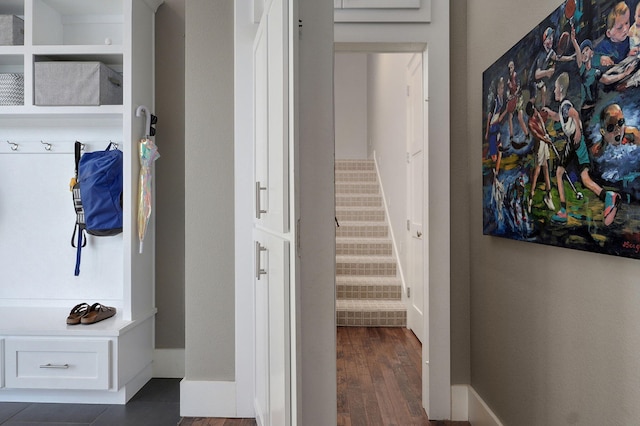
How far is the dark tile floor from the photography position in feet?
7.22

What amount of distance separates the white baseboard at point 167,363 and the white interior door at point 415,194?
1952mm

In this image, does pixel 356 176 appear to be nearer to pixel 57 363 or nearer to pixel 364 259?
pixel 364 259

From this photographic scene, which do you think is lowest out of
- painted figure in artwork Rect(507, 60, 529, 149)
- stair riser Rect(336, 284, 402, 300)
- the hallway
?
the hallway

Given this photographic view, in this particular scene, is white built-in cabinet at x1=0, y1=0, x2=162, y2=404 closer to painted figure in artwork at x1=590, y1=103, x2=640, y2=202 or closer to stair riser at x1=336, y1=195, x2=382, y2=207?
painted figure in artwork at x1=590, y1=103, x2=640, y2=202

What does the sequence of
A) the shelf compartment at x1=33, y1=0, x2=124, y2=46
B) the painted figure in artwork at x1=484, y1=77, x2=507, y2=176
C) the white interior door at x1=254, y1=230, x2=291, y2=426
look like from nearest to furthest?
the white interior door at x1=254, y1=230, x2=291, y2=426 → the painted figure in artwork at x1=484, y1=77, x2=507, y2=176 → the shelf compartment at x1=33, y1=0, x2=124, y2=46

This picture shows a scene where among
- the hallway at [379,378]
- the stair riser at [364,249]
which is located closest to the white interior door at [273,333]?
the hallway at [379,378]

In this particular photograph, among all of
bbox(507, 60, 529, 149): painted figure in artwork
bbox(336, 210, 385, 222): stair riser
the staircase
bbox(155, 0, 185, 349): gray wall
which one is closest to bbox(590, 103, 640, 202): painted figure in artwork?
bbox(507, 60, 529, 149): painted figure in artwork

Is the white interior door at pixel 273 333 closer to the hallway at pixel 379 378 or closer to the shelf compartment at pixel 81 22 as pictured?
the hallway at pixel 379 378

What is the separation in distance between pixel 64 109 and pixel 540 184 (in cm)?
259

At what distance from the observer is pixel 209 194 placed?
232cm

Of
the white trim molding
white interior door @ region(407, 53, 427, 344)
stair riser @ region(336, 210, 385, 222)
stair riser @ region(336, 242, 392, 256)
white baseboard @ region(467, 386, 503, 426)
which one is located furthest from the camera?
stair riser @ region(336, 210, 385, 222)

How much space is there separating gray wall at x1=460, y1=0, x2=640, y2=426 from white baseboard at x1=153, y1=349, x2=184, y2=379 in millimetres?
1832

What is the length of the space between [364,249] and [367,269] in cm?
37

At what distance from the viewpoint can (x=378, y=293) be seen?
4.42m
